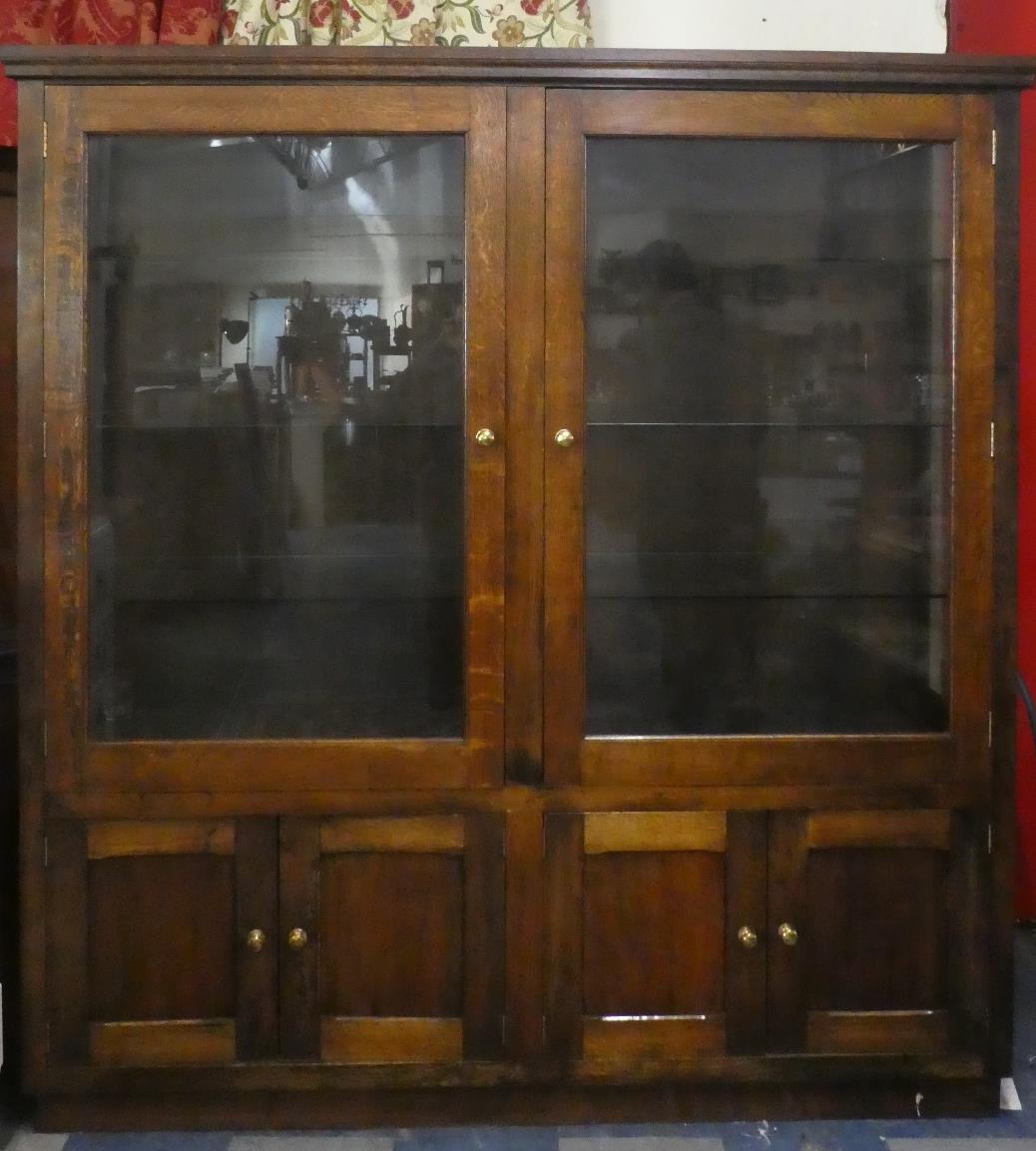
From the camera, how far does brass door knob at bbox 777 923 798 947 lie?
1689 millimetres

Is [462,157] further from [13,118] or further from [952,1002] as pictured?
[952,1002]

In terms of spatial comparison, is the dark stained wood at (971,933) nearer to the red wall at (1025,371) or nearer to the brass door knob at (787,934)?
the brass door knob at (787,934)

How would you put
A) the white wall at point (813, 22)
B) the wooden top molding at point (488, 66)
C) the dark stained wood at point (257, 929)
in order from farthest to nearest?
1. the white wall at point (813, 22)
2. the dark stained wood at point (257, 929)
3. the wooden top molding at point (488, 66)

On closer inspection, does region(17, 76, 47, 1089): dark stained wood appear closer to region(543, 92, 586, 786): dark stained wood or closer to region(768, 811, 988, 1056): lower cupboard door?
region(543, 92, 586, 786): dark stained wood

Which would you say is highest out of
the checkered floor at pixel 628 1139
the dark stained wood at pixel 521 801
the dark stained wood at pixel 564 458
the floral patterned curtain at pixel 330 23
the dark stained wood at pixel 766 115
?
A: the floral patterned curtain at pixel 330 23

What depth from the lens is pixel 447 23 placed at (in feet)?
6.60

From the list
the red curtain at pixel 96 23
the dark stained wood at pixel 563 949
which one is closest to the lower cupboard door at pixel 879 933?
the dark stained wood at pixel 563 949

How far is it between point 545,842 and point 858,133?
114 centimetres

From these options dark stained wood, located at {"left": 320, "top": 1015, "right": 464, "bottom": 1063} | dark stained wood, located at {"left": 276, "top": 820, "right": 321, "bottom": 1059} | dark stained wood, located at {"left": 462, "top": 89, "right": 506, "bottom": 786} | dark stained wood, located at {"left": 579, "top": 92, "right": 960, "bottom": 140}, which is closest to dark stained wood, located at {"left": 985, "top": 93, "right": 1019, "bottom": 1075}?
dark stained wood, located at {"left": 579, "top": 92, "right": 960, "bottom": 140}

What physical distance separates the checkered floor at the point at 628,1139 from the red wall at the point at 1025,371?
2.38 feet

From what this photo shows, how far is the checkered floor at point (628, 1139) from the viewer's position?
167 cm

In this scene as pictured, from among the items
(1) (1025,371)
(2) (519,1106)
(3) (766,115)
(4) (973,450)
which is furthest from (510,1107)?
(1) (1025,371)

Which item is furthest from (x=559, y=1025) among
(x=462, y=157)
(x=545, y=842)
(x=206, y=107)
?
(x=206, y=107)

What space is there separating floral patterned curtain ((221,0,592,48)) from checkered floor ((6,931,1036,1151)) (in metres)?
1.82
